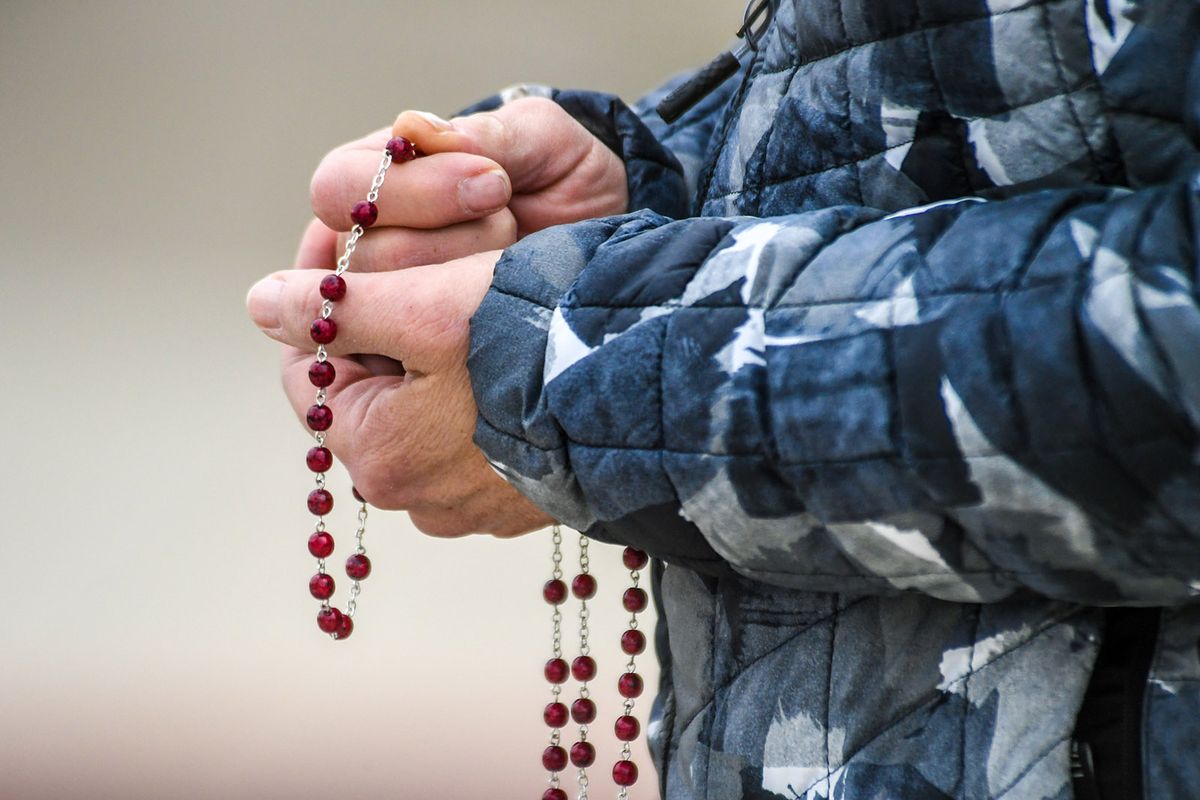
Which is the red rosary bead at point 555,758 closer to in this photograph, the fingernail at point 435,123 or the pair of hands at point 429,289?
the pair of hands at point 429,289

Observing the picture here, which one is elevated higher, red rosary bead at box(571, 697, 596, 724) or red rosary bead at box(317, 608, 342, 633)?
red rosary bead at box(317, 608, 342, 633)

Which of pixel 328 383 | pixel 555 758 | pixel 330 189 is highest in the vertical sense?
pixel 330 189

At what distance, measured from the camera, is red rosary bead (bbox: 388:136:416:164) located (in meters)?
0.59

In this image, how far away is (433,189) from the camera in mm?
583

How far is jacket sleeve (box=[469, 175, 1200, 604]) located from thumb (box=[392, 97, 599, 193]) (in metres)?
0.18

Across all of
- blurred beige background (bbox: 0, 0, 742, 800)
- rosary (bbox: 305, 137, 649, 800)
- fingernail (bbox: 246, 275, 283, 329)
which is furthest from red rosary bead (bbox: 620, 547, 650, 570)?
blurred beige background (bbox: 0, 0, 742, 800)

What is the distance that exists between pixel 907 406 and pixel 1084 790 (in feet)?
0.48

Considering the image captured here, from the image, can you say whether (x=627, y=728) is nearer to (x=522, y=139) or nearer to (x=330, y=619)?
(x=330, y=619)

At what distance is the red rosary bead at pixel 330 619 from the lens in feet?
1.90

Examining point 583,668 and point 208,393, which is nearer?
point 583,668

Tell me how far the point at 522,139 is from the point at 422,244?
10 cm

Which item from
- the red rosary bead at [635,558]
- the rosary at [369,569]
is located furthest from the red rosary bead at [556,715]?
the red rosary bead at [635,558]

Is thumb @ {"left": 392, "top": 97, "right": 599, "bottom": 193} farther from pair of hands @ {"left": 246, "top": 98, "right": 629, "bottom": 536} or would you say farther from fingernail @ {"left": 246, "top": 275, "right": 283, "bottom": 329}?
fingernail @ {"left": 246, "top": 275, "right": 283, "bottom": 329}

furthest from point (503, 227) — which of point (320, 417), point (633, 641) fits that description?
point (633, 641)
